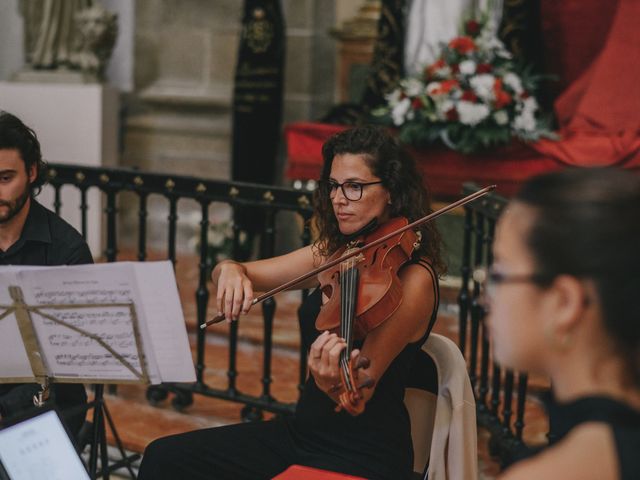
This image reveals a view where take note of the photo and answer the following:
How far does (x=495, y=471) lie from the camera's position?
3619mm

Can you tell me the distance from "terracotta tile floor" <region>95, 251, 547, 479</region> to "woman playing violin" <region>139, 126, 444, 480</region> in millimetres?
1302

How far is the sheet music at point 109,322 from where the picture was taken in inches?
88.5

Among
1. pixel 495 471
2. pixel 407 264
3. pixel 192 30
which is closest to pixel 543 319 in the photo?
pixel 407 264

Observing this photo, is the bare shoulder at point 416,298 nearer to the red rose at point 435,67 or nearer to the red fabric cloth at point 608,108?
the red fabric cloth at point 608,108

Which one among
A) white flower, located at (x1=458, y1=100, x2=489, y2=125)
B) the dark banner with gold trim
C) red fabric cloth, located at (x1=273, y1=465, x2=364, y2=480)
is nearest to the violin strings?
red fabric cloth, located at (x1=273, y1=465, x2=364, y2=480)

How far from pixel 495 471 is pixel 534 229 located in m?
2.52

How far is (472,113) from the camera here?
16.5 ft

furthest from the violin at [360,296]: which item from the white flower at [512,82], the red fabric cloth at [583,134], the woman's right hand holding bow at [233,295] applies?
the white flower at [512,82]

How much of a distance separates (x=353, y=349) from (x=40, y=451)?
742 mm

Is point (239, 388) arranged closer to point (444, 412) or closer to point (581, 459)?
point (444, 412)

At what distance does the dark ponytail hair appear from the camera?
4.00 ft

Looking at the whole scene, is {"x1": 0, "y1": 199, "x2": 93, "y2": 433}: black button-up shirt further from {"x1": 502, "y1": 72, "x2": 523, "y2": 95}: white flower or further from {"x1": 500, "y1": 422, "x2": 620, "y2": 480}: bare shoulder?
{"x1": 502, "y1": 72, "x2": 523, "y2": 95}: white flower

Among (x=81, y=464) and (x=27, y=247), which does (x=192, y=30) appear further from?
(x=81, y=464)

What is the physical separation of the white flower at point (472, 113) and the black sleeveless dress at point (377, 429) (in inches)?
107
